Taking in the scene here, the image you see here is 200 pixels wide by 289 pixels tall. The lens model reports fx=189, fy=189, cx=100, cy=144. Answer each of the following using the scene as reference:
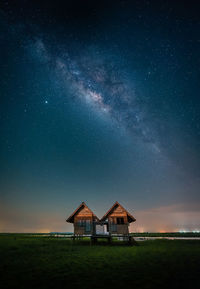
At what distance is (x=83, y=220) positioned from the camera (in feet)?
99.2

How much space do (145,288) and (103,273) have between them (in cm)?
269

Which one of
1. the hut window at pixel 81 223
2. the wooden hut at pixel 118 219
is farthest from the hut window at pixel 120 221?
the hut window at pixel 81 223

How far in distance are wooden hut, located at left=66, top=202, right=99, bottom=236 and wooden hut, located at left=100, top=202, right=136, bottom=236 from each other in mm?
2165

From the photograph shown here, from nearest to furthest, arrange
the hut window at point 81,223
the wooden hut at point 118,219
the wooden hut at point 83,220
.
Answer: the wooden hut at point 118,219 → the wooden hut at point 83,220 → the hut window at point 81,223

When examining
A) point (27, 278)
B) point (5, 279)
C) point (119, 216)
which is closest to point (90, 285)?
point (27, 278)

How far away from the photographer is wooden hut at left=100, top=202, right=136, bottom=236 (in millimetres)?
28406

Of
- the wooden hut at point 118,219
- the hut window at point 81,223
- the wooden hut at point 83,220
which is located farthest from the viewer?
the hut window at point 81,223

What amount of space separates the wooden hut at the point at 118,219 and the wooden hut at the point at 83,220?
7.10 ft

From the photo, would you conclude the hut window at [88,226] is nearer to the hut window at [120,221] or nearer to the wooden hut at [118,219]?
the wooden hut at [118,219]

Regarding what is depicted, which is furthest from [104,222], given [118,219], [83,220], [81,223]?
[81,223]

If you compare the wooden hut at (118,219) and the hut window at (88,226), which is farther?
the hut window at (88,226)

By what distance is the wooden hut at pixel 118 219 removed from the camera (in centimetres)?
2841

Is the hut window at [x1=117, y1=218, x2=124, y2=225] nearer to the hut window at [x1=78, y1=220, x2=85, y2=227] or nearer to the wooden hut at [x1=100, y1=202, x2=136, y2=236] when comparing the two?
the wooden hut at [x1=100, y1=202, x2=136, y2=236]

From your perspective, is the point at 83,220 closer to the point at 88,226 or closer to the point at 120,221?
the point at 88,226
